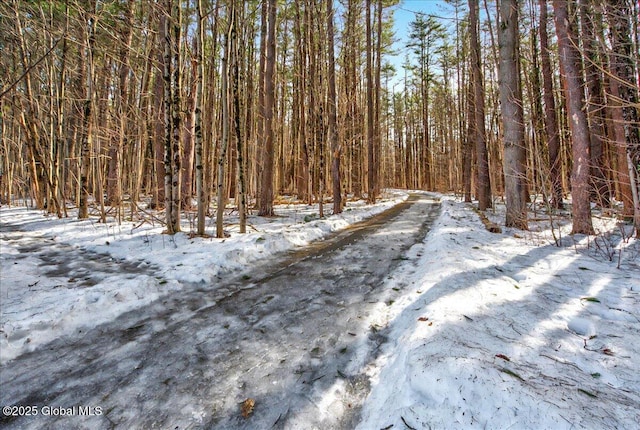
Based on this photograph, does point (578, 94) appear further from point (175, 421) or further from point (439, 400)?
point (175, 421)

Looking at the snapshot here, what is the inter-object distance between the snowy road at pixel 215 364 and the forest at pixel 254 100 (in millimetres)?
2533

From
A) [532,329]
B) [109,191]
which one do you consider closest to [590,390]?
[532,329]

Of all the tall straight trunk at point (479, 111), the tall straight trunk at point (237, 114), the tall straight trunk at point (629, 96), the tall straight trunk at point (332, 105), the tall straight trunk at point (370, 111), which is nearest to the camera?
the tall straight trunk at point (629, 96)

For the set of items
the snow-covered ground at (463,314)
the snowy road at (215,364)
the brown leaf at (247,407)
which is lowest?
the brown leaf at (247,407)

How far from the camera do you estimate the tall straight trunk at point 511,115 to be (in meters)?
7.21

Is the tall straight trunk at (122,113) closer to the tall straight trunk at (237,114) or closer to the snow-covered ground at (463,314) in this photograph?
the tall straight trunk at (237,114)

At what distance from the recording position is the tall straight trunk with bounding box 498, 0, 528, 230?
7207mm

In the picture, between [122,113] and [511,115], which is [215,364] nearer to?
[122,113]

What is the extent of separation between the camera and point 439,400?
5.41 feet

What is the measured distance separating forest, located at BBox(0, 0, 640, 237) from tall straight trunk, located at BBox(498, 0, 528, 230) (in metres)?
0.04

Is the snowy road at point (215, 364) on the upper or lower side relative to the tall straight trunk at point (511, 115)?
lower

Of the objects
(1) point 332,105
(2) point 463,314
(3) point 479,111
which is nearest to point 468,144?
(3) point 479,111

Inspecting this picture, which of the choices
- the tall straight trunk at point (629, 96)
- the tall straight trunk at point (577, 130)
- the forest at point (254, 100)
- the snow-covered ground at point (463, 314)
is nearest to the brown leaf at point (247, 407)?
the snow-covered ground at point (463, 314)

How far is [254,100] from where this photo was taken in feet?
44.5
